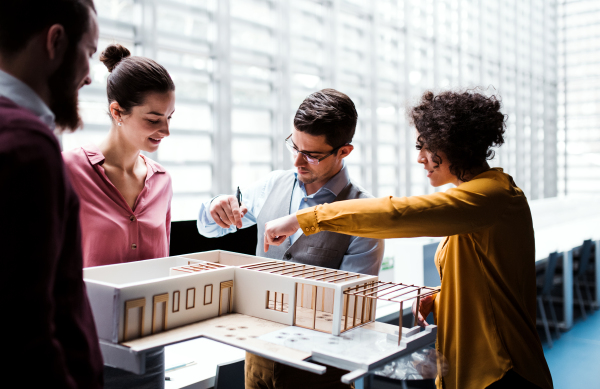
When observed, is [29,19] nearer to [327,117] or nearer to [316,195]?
[327,117]

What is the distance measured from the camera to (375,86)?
6.20 metres

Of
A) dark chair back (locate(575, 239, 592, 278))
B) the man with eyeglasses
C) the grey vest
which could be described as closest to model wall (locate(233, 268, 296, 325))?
the man with eyeglasses

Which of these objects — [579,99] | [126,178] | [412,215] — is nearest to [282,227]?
[412,215]

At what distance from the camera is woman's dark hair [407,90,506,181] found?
1.52m

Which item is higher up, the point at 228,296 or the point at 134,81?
the point at 134,81

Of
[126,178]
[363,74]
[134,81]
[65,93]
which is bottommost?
[126,178]

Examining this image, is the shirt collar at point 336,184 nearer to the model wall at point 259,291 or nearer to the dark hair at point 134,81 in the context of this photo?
the model wall at point 259,291

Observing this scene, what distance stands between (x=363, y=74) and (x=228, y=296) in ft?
16.9

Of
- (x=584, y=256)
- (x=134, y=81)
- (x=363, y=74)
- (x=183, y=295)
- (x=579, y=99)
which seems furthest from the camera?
(x=579, y=99)

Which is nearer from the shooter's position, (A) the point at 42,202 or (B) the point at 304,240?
(A) the point at 42,202

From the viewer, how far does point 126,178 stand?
1.71 meters

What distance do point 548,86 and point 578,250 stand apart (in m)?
6.14

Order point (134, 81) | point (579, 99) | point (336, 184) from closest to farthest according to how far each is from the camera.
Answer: point (134, 81)
point (336, 184)
point (579, 99)

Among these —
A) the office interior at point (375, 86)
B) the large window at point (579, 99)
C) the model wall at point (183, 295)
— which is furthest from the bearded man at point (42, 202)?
the large window at point (579, 99)
